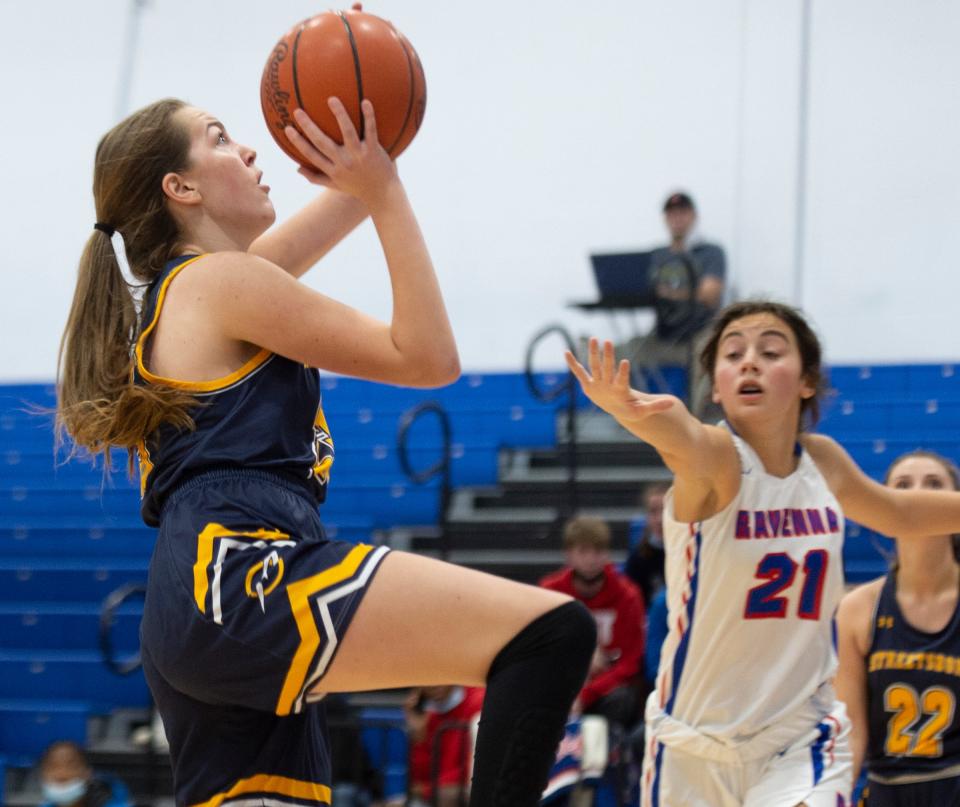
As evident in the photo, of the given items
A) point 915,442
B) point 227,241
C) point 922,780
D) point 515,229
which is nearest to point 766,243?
point 515,229

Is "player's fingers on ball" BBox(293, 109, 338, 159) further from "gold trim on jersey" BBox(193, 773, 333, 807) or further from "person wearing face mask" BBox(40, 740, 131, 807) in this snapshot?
"person wearing face mask" BBox(40, 740, 131, 807)

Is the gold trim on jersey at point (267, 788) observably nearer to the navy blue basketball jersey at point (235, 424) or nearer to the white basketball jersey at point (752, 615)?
the navy blue basketball jersey at point (235, 424)

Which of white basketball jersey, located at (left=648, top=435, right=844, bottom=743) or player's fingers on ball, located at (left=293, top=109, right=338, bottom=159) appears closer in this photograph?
player's fingers on ball, located at (left=293, top=109, right=338, bottom=159)

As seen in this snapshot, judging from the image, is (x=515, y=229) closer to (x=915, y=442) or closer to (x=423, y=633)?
(x=915, y=442)

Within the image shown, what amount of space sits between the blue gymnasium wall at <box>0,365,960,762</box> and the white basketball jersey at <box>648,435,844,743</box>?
3308 mm

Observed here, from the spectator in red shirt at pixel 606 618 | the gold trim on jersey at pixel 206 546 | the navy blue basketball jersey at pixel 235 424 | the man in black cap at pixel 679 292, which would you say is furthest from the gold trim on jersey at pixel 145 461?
the man in black cap at pixel 679 292

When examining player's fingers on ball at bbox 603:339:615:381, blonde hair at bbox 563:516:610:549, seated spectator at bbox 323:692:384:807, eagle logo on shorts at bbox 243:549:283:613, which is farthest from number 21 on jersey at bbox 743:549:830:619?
seated spectator at bbox 323:692:384:807

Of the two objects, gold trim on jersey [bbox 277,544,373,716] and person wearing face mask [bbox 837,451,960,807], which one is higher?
gold trim on jersey [bbox 277,544,373,716]

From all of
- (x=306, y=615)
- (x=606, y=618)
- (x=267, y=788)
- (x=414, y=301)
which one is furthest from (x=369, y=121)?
(x=606, y=618)

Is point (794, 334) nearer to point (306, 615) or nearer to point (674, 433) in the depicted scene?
point (674, 433)

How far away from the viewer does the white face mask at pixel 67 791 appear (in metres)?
5.38

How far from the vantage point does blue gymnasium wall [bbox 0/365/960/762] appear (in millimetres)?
7059

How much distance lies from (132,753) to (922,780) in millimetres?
3985

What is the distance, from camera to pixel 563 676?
1.91m
